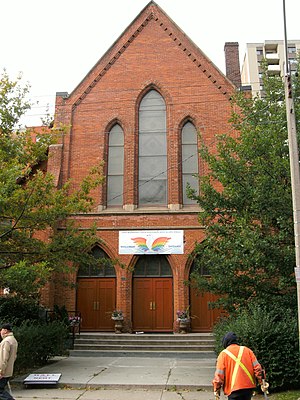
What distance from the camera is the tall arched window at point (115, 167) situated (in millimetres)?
19094

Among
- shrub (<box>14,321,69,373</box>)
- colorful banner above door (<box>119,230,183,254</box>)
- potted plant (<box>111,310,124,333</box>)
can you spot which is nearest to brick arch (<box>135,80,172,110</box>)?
colorful banner above door (<box>119,230,183,254</box>)

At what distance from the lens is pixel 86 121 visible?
19844 mm

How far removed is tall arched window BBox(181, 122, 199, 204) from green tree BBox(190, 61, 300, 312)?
18.9 ft

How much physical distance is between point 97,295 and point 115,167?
5.68 metres

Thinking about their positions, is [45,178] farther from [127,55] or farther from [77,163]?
[127,55]

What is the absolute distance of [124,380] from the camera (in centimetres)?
1027

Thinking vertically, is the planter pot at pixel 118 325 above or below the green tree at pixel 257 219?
below

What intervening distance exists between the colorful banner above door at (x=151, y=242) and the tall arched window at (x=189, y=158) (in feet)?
5.81

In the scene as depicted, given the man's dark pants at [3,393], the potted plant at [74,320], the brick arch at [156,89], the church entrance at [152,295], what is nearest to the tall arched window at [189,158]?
the brick arch at [156,89]

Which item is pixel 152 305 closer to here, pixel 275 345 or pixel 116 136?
pixel 116 136

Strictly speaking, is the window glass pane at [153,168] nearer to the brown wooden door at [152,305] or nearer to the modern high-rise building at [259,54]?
the brown wooden door at [152,305]

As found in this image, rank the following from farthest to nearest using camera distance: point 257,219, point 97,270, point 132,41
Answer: point 132,41 → point 97,270 → point 257,219

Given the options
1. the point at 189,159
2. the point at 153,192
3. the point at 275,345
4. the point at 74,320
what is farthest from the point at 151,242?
the point at 275,345

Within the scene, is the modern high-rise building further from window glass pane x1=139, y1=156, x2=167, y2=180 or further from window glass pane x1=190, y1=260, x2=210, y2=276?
window glass pane x1=190, y1=260, x2=210, y2=276
